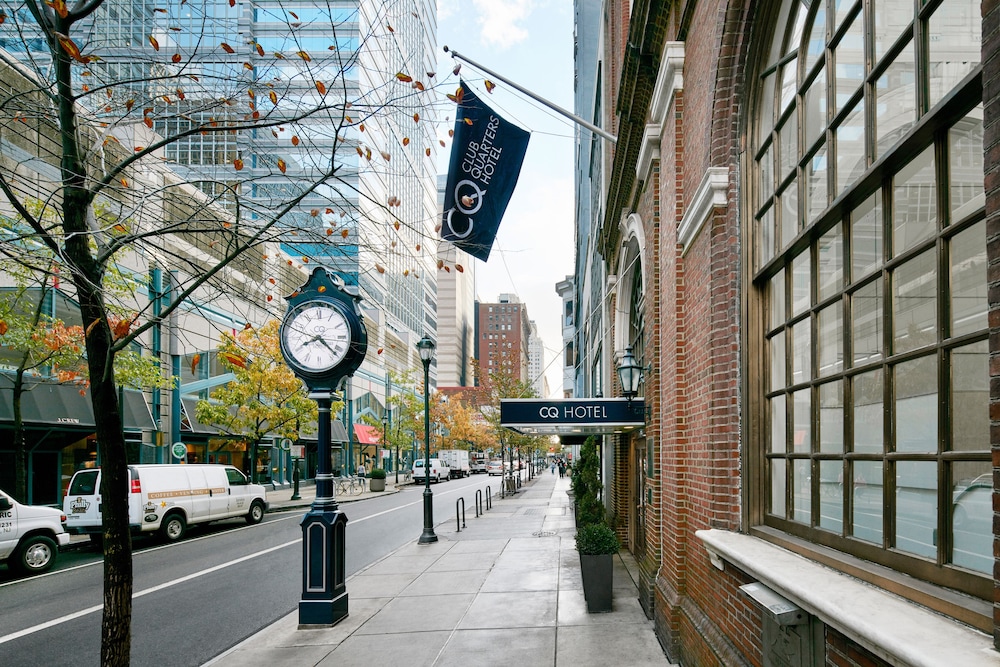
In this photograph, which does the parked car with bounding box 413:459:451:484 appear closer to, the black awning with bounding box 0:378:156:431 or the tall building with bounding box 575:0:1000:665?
the black awning with bounding box 0:378:156:431

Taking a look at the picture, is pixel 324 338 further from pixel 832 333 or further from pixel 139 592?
pixel 832 333

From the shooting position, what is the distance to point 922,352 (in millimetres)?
2795

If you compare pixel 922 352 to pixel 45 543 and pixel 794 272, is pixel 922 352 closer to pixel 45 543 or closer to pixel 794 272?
pixel 794 272

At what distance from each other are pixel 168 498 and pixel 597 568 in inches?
505

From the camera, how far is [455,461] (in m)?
59.0

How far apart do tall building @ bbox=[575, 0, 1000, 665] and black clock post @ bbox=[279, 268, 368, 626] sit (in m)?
4.03

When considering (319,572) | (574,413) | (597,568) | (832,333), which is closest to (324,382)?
(319,572)

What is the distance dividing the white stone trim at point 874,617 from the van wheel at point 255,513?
20.1 meters

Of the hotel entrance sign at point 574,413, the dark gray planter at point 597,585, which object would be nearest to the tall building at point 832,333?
the dark gray planter at point 597,585

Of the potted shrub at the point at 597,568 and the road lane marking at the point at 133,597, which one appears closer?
the potted shrub at the point at 597,568

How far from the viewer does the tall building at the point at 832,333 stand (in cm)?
253

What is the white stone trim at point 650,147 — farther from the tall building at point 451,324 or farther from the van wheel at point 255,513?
the tall building at point 451,324

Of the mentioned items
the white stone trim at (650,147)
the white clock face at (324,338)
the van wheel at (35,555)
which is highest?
the white stone trim at (650,147)

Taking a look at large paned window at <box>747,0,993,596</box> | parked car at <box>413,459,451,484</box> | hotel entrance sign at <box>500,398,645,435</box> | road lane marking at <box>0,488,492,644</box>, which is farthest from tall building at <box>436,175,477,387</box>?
large paned window at <box>747,0,993,596</box>
